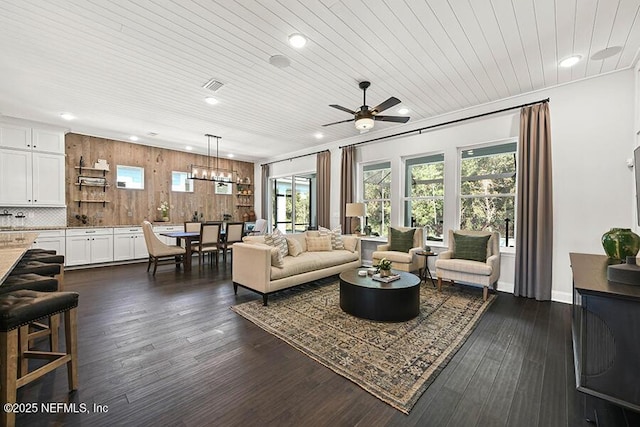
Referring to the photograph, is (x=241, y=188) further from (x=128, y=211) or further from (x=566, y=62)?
(x=566, y=62)

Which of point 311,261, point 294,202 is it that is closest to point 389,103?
point 311,261

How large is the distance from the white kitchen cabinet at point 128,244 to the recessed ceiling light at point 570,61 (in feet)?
27.2

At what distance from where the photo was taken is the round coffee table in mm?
3062

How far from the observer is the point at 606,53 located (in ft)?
9.98

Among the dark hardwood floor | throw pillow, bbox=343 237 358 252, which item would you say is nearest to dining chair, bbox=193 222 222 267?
the dark hardwood floor

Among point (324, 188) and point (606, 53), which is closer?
point (606, 53)

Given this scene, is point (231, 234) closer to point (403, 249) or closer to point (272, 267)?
point (272, 267)

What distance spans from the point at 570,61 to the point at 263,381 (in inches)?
186

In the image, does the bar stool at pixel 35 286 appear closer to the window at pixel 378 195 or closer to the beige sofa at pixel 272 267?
the beige sofa at pixel 272 267

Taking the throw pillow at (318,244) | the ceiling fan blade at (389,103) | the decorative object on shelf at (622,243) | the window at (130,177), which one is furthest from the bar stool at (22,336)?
the window at (130,177)

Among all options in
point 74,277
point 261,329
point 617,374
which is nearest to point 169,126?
point 74,277

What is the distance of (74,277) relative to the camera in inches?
200

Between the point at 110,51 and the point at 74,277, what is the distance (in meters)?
4.30

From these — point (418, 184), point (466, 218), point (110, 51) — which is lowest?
point (466, 218)
